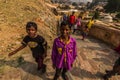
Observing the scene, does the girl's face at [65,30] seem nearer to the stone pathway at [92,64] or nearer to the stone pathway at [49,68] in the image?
the stone pathway at [49,68]

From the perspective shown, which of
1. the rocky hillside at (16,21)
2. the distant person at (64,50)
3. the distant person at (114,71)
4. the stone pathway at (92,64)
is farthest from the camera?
the rocky hillside at (16,21)

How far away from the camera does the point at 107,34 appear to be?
11211mm

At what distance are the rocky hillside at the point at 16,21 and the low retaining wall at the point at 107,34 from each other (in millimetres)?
3106

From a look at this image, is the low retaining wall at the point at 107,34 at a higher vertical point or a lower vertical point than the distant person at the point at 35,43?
lower

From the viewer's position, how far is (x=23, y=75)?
5.36 m

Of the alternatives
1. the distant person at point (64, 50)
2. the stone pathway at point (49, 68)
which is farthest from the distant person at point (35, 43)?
the distant person at point (64, 50)

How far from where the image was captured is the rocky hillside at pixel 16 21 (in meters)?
7.82

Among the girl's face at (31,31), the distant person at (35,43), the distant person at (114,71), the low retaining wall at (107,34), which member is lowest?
the low retaining wall at (107,34)

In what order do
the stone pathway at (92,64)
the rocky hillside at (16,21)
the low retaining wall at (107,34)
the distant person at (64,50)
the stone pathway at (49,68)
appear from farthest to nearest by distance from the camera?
the low retaining wall at (107,34) → the rocky hillside at (16,21) → the stone pathway at (92,64) → the stone pathway at (49,68) → the distant person at (64,50)

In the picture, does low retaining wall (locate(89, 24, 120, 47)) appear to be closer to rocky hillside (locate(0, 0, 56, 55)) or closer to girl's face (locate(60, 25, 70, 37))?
rocky hillside (locate(0, 0, 56, 55))

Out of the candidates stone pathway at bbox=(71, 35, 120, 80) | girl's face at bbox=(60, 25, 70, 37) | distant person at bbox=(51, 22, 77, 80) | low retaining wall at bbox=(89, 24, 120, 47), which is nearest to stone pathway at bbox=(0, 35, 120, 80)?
stone pathway at bbox=(71, 35, 120, 80)

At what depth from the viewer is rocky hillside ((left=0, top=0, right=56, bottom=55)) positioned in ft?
25.7

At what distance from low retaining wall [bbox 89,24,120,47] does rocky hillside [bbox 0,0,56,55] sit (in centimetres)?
311

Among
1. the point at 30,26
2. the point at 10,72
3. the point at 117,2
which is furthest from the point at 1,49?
the point at 117,2
